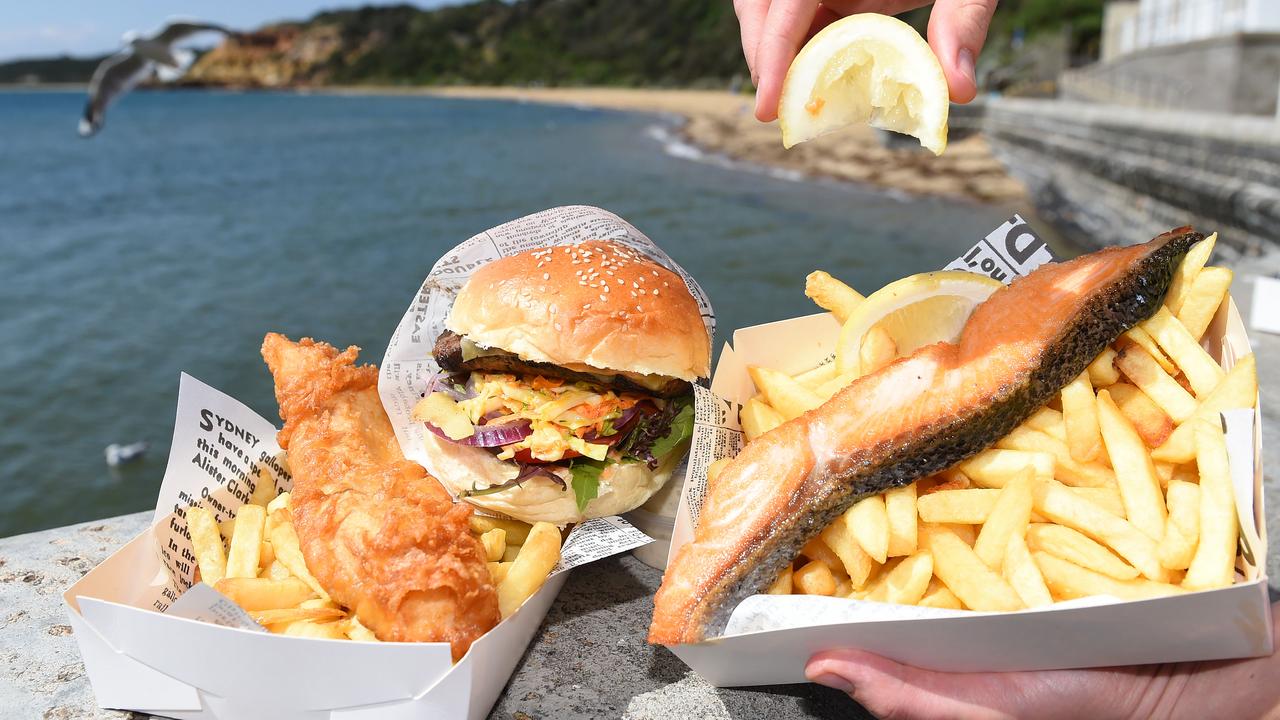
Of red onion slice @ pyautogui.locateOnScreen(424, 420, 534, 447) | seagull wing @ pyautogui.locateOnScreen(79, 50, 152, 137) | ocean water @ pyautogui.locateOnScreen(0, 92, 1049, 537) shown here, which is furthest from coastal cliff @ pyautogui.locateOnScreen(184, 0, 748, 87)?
red onion slice @ pyautogui.locateOnScreen(424, 420, 534, 447)

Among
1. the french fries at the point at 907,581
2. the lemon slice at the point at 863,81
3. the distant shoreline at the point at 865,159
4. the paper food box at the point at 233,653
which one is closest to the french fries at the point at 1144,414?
the french fries at the point at 907,581

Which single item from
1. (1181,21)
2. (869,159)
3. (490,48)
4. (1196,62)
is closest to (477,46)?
(490,48)

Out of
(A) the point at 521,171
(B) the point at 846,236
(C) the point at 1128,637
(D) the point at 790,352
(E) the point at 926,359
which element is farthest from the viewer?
(A) the point at 521,171

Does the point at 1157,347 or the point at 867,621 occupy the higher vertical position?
the point at 1157,347

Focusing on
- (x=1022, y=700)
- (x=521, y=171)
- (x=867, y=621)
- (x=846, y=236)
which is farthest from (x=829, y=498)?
(x=521, y=171)

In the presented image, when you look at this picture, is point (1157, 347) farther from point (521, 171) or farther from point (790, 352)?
point (521, 171)

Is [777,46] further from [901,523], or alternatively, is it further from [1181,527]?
[1181,527]
